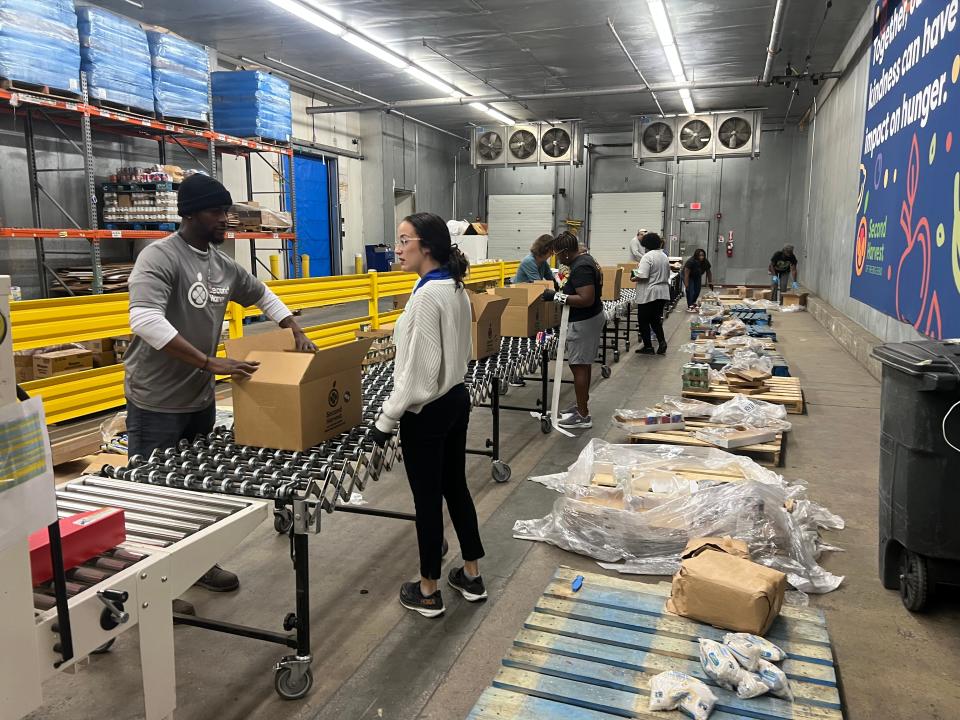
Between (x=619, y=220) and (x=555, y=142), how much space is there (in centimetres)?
603

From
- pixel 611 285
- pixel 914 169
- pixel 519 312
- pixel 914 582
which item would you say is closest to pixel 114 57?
pixel 519 312

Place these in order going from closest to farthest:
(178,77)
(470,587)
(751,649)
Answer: (751,649), (470,587), (178,77)

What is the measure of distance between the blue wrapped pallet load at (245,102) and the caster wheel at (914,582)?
969 cm

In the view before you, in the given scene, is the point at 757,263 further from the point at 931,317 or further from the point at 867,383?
the point at 931,317

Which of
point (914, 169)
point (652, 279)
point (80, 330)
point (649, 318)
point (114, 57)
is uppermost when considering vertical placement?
point (114, 57)

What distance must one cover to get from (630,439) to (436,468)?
2.82m

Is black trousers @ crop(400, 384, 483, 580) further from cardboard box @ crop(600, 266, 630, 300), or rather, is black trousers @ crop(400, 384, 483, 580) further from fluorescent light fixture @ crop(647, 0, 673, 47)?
fluorescent light fixture @ crop(647, 0, 673, 47)

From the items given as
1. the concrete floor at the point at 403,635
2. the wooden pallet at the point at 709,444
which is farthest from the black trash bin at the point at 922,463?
the wooden pallet at the point at 709,444

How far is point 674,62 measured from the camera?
12742mm

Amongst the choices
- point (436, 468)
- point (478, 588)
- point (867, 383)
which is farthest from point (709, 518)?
point (867, 383)

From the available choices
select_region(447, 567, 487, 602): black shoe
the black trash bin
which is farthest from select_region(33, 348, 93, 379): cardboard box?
the black trash bin

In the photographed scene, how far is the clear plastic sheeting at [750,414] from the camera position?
5258 millimetres

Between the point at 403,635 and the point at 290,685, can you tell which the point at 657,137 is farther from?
the point at 290,685

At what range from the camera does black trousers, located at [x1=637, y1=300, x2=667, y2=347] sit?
9.20m
